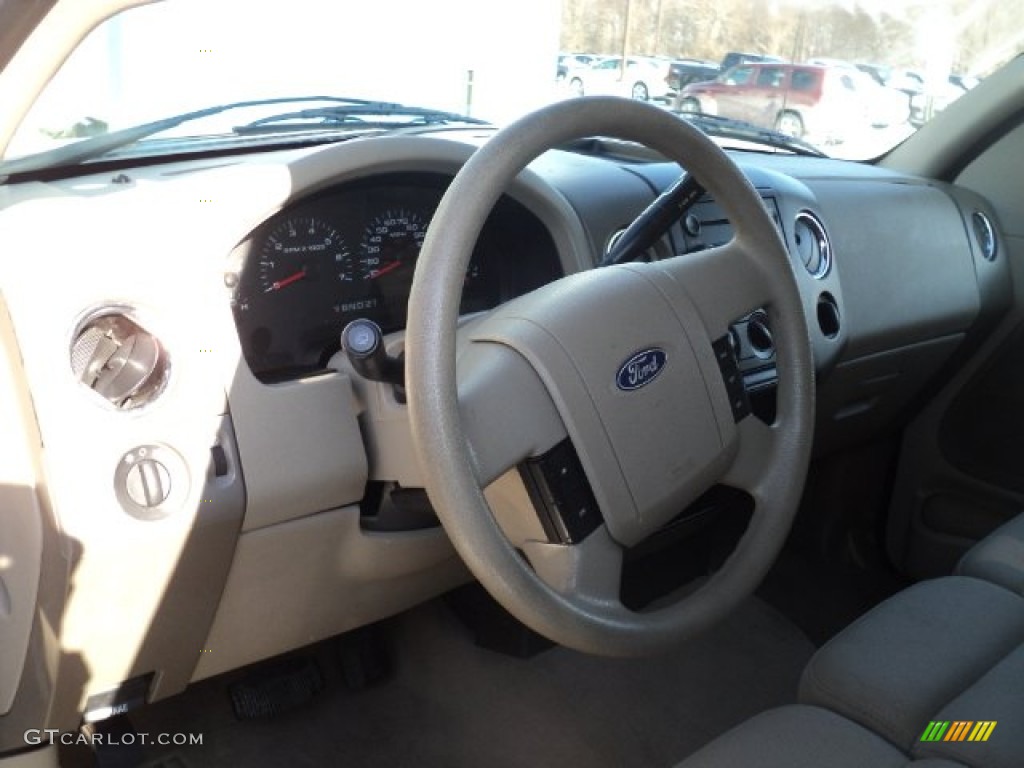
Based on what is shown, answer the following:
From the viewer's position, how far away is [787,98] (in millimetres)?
2607

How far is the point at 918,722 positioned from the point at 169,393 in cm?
100

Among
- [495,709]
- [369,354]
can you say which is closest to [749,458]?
[369,354]

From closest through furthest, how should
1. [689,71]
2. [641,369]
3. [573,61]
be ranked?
[641,369], [573,61], [689,71]

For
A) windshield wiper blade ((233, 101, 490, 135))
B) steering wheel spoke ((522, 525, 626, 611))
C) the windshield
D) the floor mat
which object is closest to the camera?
steering wheel spoke ((522, 525, 626, 611))

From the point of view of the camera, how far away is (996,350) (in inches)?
104

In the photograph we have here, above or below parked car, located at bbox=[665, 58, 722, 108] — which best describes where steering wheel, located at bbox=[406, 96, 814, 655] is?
below

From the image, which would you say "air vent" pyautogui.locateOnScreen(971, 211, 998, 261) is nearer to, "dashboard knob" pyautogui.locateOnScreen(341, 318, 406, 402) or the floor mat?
the floor mat

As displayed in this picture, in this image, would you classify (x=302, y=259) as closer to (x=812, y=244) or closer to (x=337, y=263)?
(x=337, y=263)

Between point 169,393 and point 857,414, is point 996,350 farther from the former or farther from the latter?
point 169,393

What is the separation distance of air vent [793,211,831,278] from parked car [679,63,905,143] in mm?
414

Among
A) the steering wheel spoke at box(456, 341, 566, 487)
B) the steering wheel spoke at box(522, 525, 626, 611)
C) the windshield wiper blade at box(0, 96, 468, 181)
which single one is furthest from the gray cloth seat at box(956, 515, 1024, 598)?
the windshield wiper blade at box(0, 96, 468, 181)

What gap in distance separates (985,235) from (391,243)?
1.61 meters

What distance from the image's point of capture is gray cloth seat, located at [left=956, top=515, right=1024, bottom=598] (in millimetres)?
1576

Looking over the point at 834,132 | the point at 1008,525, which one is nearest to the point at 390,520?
the point at 1008,525
